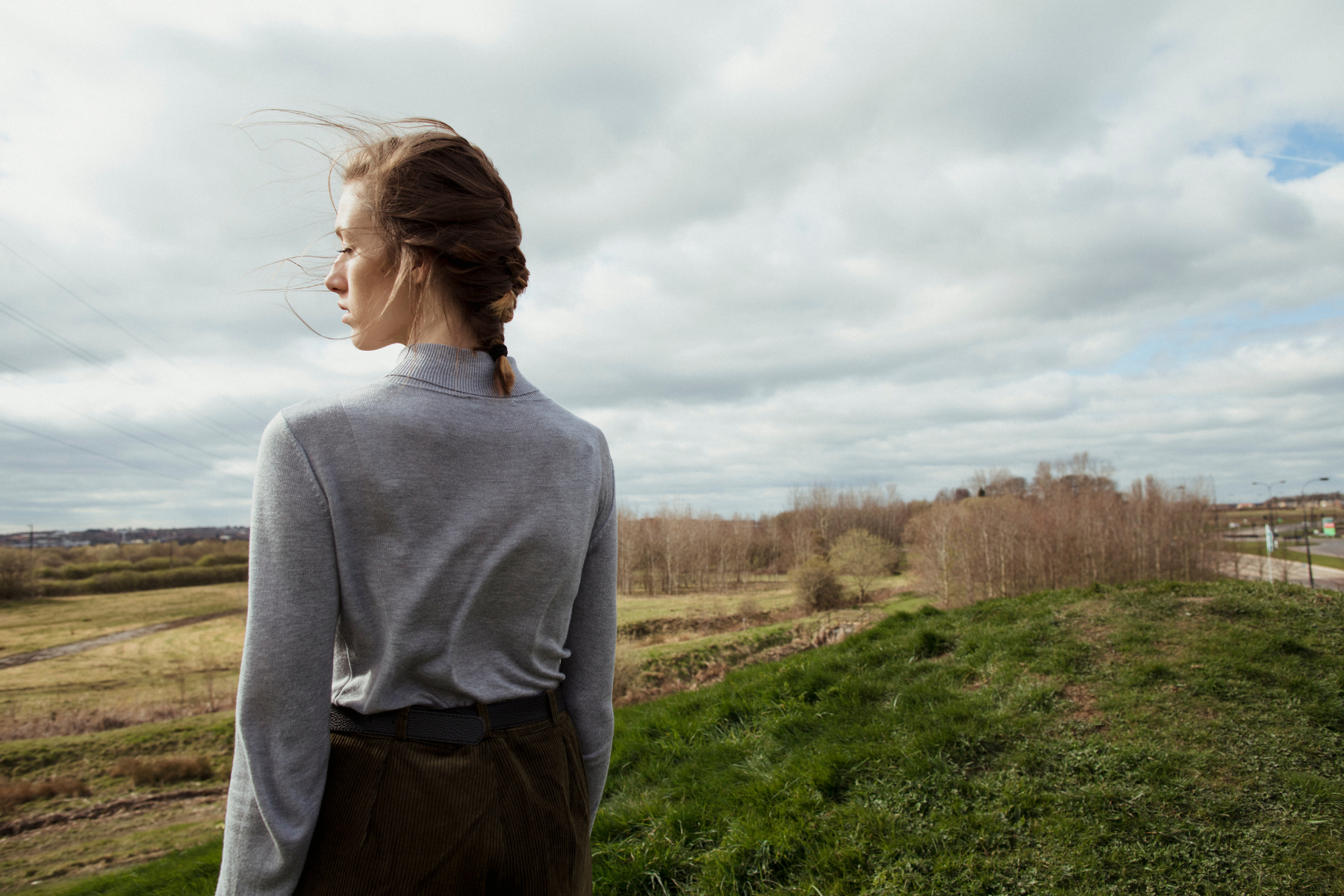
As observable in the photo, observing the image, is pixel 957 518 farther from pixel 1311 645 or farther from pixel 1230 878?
pixel 1230 878

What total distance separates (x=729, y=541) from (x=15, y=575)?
5028 centimetres

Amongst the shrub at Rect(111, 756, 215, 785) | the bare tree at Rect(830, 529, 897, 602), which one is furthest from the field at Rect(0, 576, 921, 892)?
the bare tree at Rect(830, 529, 897, 602)

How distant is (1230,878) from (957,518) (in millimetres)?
30490

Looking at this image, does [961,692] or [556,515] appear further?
[961,692]

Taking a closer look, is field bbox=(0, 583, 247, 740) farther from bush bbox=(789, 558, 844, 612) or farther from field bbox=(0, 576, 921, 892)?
bush bbox=(789, 558, 844, 612)

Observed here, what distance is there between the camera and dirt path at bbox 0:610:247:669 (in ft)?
111

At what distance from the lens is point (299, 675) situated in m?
0.95

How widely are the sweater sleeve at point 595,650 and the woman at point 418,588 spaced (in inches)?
5.2

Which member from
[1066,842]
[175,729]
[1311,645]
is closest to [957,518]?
[1311,645]

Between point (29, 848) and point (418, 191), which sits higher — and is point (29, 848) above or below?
below

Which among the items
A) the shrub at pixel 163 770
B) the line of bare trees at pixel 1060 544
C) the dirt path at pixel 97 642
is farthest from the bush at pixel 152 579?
the line of bare trees at pixel 1060 544

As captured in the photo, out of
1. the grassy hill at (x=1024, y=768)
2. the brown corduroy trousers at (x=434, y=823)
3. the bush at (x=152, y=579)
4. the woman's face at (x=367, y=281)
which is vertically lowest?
the bush at (x=152, y=579)

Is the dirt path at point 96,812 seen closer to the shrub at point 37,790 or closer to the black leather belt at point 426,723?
the shrub at point 37,790

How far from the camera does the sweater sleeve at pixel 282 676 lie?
36.0 inches
